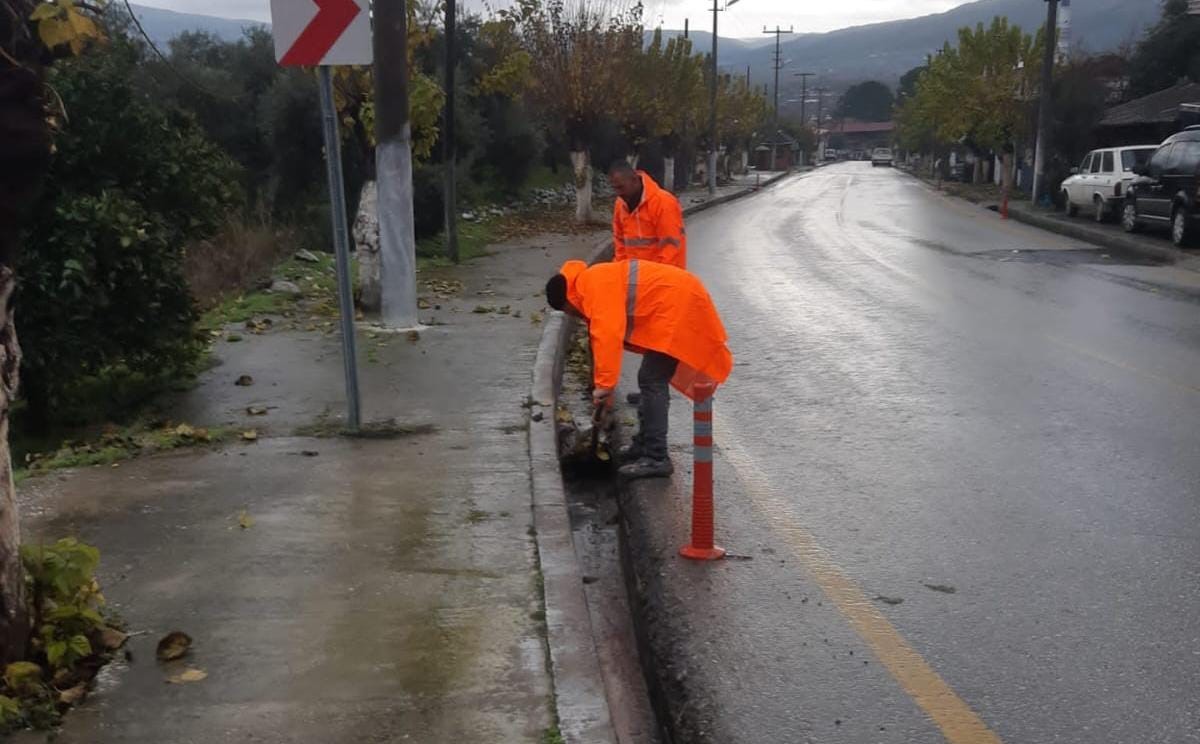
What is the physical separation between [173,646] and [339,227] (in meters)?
3.34

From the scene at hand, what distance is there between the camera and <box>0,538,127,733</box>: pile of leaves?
12.0ft

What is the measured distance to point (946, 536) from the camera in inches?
222

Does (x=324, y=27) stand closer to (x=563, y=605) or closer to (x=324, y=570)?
(x=324, y=570)

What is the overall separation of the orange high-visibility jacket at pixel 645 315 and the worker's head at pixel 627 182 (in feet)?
6.80

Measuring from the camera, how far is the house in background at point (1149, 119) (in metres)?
30.5

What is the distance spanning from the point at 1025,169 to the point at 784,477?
4021cm

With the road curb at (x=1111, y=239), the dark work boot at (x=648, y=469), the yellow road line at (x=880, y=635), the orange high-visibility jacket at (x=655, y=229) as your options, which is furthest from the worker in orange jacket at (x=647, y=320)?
the road curb at (x=1111, y=239)

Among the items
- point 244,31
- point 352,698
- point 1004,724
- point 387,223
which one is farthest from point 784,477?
point 244,31

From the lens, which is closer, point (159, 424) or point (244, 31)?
point (159, 424)

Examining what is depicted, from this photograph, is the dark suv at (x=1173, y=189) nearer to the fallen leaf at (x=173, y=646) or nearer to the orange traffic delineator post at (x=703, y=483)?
the orange traffic delineator post at (x=703, y=483)

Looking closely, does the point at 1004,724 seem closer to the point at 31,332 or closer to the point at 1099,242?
the point at 31,332

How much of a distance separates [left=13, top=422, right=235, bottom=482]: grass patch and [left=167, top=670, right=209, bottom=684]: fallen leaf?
2838 millimetres

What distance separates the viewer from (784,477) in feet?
22.0

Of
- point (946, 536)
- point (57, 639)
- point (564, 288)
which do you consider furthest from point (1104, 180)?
point (57, 639)
